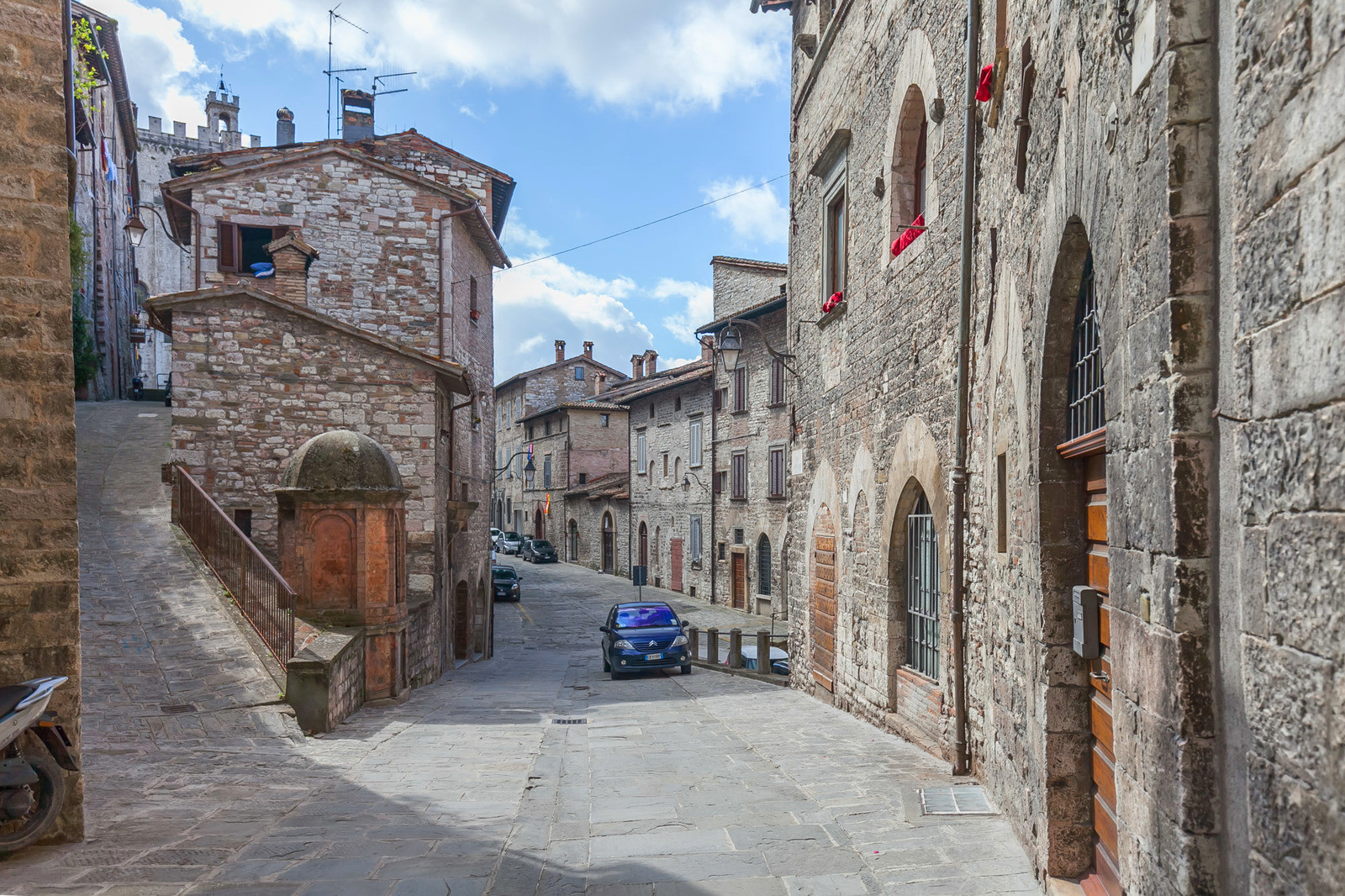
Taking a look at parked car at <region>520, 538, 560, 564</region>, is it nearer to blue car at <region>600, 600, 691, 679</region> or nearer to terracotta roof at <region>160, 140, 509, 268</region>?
terracotta roof at <region>160, 140, 509, 268</region>

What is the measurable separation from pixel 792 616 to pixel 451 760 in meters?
6.20

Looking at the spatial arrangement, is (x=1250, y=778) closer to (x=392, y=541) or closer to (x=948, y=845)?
(x=948, y=845)

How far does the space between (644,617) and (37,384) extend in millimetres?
10803

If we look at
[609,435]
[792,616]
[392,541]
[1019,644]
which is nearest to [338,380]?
[392,541]

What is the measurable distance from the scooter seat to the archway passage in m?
7.58

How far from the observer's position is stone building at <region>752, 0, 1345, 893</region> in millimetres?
1853

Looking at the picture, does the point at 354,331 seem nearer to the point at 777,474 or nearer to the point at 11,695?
the point at 11,695

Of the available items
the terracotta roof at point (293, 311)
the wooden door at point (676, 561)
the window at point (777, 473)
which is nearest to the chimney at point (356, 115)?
the terracotta roof at point (293, 311)

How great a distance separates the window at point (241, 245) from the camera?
1672cm

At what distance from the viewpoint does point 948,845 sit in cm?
448

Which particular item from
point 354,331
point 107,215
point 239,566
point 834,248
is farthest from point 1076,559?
point 107,215

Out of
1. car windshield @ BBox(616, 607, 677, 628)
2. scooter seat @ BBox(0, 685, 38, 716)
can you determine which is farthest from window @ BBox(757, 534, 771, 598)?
scooter seat @ BBox(0, 685, 38, 716)

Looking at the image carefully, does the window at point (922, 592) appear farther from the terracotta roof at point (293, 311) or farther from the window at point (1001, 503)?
the terracotta roof at point (293, 311)

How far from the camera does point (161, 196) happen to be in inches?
1458
